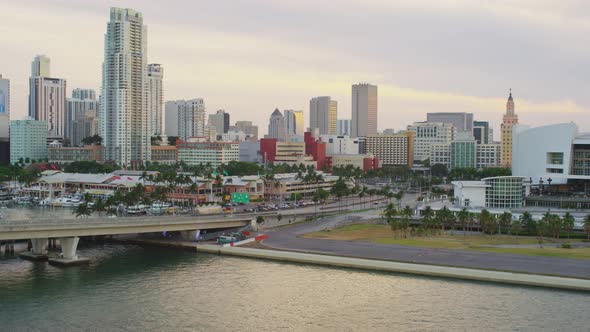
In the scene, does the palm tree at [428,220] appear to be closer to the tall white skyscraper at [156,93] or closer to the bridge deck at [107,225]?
the bridge deck at [107,225]

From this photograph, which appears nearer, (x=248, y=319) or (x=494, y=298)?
(x=248, y=319)

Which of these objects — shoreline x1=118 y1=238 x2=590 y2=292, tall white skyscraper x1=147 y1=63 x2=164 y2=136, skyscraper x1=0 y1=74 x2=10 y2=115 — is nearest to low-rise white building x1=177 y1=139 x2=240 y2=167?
tall white skyscraper x1=147 y1=63 x2=164 y2=136

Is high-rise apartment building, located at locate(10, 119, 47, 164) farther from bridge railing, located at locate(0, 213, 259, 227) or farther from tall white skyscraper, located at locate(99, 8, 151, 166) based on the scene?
bridge railing, located at locate(0, 213, 259, 227)

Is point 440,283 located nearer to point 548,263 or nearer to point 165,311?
point 548,263

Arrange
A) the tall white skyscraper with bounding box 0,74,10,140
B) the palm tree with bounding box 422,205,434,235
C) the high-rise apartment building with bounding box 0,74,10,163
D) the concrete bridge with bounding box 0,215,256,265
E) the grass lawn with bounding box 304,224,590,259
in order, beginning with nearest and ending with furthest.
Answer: the concrete bridge with bounding box 0,215,256,265 < the grass lawn with bounding box 304,224,590,259 < the palm tree with bounding box 422,205,434,235 < the high-rise apartment building with bounding box 0,74,10,163 < the tall white skyscraper with bounding box 0,74,10,140

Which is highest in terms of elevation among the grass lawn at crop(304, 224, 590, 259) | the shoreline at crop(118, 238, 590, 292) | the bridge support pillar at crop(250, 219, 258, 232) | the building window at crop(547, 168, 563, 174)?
the building window at crop(547, 168, 563, 174)

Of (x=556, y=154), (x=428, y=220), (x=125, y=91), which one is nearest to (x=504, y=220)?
(x=428, y=220)

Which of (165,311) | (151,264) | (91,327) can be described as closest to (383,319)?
(165,311)
